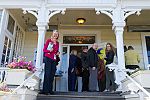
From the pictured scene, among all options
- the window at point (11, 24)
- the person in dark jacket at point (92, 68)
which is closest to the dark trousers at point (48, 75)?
the person in dark jacket at point (92, 68)

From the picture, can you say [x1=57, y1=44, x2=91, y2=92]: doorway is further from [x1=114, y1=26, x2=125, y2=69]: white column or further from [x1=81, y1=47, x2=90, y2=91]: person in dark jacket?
[x1=114, y1=26, x2=125, y2=69]: white column

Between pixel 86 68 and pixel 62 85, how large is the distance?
7.51 feet

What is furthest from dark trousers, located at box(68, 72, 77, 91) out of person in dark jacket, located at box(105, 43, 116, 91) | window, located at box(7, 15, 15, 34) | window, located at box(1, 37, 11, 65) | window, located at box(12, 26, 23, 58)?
window, located at box(7, 15, 15, 34)

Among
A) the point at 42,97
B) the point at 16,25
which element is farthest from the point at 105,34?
the point at 42,97

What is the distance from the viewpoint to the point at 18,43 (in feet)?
25.7

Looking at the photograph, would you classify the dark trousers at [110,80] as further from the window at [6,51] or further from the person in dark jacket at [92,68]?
the window at [6,51]

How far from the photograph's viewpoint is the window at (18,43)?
7.57 meters

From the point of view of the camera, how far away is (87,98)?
4.70 meters

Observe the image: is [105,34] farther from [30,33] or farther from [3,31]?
[3,31]

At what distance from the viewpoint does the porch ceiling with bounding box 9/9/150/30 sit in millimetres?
7309

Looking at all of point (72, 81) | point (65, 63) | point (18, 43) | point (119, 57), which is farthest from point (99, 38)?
point (18, 43)

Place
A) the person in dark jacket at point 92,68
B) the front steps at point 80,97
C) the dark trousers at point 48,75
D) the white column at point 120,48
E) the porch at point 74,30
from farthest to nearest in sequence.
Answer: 1. the porch at point 74,30
2. the white column at point 120,48
3. the person in dark jacket at point 92,68
4. the dark trousers at point 48,75
5. the front steps at point 80,97

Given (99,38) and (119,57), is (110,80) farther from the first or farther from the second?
(99,38)

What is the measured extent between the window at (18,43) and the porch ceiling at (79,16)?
13.5 inches
